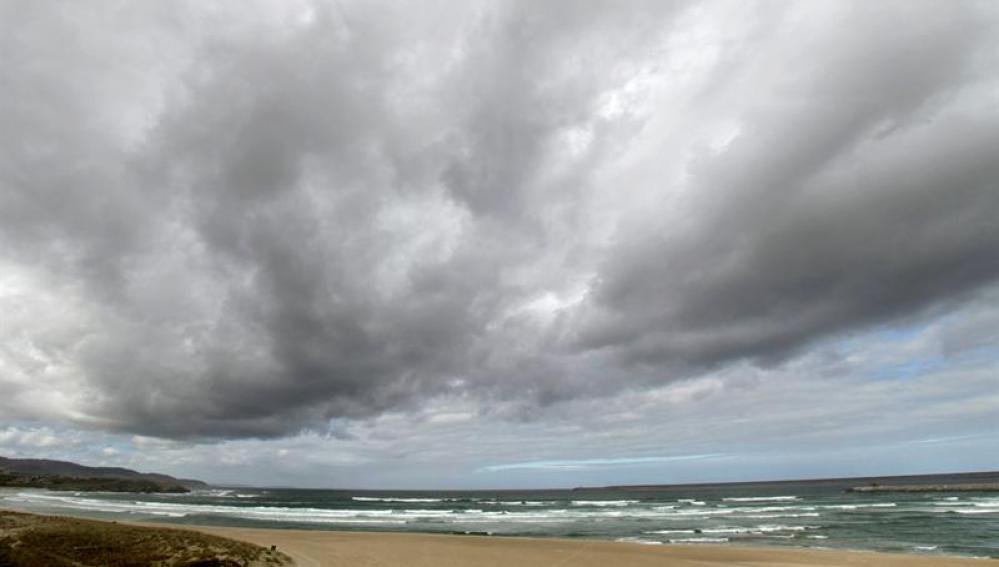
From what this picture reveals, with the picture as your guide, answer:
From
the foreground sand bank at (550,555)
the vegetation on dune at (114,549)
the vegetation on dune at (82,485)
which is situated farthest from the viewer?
the vegetation on dune at (82,485)

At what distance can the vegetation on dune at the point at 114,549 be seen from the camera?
1644 cm

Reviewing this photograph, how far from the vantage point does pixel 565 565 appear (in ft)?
76.0

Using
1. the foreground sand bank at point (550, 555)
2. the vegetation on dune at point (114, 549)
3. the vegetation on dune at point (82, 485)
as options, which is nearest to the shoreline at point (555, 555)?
the foreground sand bank at point (550, 555)

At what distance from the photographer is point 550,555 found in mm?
26031

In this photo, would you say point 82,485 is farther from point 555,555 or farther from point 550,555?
point 555,555

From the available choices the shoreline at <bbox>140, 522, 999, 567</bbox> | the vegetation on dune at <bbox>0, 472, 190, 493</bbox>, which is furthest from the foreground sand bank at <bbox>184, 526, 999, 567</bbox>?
the vegetation on dune at <bbox>0, 472, 190, 493</bbox>

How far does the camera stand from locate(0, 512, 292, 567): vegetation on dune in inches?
647

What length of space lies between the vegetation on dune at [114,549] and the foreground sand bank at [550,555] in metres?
3.33

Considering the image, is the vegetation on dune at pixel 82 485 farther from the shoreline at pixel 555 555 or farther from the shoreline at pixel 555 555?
the shoreline at pixel 555 555

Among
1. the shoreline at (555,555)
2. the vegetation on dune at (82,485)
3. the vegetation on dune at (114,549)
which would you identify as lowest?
the vegetation on dune at (82,485)

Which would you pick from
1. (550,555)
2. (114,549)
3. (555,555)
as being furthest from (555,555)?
(114,549)

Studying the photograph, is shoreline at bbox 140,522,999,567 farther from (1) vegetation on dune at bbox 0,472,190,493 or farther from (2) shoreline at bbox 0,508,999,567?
(1) vegetation on dune at bbox 0,472,190,493

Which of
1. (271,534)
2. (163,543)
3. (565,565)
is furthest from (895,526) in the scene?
(163,543)

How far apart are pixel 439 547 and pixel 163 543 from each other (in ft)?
45.5
